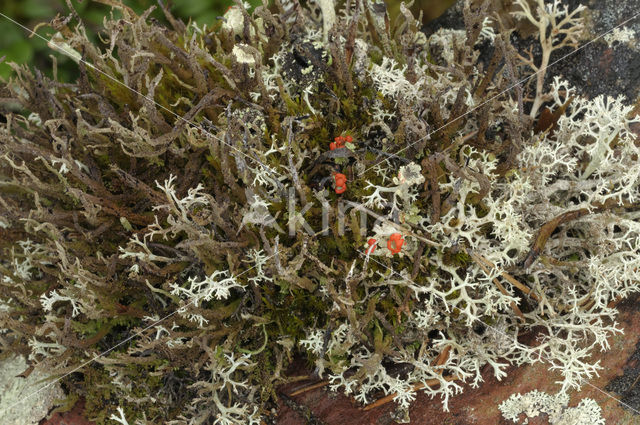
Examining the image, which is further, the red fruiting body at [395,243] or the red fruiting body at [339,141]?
the red fruiting body at [339,141]

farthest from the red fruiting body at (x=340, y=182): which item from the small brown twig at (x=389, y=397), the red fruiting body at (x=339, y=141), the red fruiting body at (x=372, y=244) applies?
the small brown twig at (x=389, y=397)

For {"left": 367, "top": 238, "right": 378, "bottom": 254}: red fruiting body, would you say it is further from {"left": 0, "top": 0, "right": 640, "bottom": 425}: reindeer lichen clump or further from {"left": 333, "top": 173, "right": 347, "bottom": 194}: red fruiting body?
{"left": 333, "top": 173, "right": 347, "bottom": 194}: red fruiting body

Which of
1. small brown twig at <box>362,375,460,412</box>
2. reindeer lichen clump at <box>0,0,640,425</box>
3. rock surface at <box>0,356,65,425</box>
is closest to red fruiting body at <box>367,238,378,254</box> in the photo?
reindeer lichen clump at <box>0,0,640,425</box>

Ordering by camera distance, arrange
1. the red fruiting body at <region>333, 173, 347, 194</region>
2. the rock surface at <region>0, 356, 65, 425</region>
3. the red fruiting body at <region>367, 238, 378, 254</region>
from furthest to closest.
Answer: the rock surface at <region>0, 356, 65, 425</region>, the red fruiting body at <region>333, 173, 347, 194</region>, the red fruiting body at <region>367, 238, 378, 254</region>

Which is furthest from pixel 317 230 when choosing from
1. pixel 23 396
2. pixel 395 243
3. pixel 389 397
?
pixel 23 396

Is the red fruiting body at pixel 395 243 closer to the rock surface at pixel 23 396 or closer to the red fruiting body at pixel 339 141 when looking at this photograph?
the red fruiting body at pixel 339 141

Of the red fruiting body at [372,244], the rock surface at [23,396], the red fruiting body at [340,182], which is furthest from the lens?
the rock surface at [23,396]

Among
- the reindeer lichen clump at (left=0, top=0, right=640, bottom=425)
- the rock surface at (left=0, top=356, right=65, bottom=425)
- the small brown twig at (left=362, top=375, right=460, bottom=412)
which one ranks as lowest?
the rock surface at (left=0, top=356, right=65, bottom=425)

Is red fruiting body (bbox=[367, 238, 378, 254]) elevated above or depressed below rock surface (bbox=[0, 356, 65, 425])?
above
